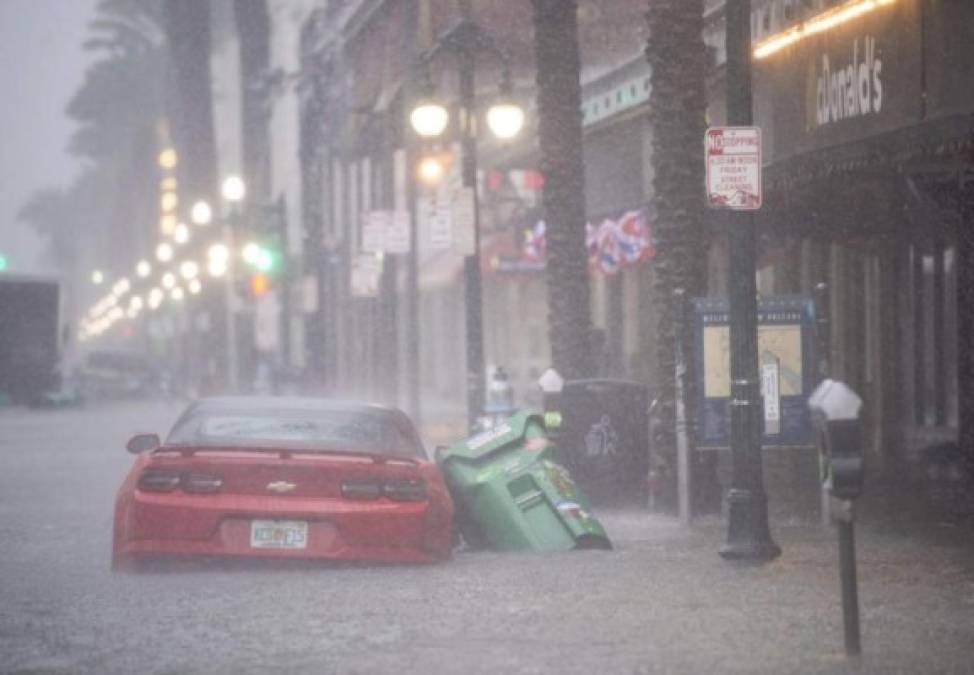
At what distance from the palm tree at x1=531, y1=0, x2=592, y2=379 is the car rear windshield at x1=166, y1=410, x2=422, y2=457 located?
8652 millimetres

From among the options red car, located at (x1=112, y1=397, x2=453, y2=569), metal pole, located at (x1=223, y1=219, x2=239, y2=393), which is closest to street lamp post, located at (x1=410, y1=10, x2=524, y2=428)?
red car, located at (x1=112, y1=397, x2=453, y2=569)

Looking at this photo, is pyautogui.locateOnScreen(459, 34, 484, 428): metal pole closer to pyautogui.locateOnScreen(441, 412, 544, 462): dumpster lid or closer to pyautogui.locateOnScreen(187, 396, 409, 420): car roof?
pyautogui.locateOnScreen(441, 412, 544, 462): dumpster lid

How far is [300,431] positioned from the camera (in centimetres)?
1437

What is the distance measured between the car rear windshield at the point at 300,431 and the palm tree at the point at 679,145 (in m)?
5.09

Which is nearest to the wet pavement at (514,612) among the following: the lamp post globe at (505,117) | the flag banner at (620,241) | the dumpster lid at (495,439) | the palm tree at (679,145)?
the dumpster lid at (495,439)

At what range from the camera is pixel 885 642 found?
1057cm

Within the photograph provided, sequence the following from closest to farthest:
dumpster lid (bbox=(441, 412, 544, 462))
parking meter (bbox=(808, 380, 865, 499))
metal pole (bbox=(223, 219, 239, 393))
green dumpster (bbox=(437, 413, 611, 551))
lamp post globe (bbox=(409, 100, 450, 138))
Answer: parking meter (bbox=(808, 380, 865, 499))
green dumpster (bbox=(437, 413, 611, 551))
dumpster lid (bbox=(441, 412, 544, 462))
lamp post globe (bbox=(409, 100, 450, 138))
metal pole (bbox=(223, 219, 239, 393))

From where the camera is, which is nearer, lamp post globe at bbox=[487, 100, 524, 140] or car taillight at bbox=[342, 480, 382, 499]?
car taillight at bbox=[342, 480, 382, 499]

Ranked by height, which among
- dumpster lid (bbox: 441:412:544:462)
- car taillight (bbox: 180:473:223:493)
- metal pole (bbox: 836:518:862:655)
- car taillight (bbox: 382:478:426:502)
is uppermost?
dumpster lid (bbox: 441:412:544:462)

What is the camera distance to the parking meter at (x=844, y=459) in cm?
977

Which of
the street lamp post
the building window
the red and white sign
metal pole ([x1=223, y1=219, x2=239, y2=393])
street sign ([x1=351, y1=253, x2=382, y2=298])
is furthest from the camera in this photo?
metal pole ([x1=223, y1=219, x2=239, y2=393])

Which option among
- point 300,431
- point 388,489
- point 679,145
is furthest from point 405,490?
point 679,145

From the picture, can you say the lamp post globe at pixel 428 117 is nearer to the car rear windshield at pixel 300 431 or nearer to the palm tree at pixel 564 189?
the palm tree at pixel 564 189

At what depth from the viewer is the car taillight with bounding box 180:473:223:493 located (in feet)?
43.6
